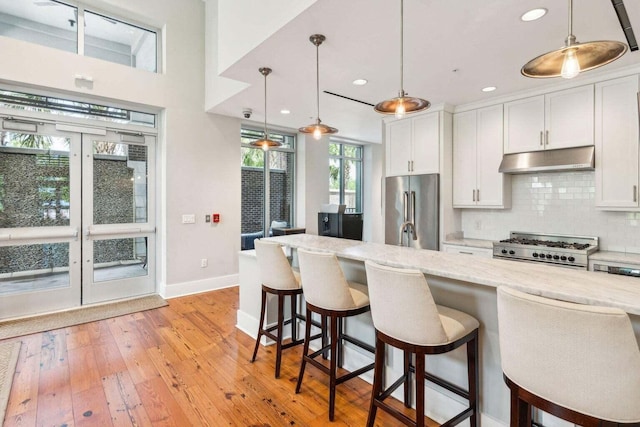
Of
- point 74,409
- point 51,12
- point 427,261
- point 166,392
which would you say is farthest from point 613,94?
point 51,12

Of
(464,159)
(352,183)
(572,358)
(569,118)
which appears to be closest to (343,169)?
(352,183)

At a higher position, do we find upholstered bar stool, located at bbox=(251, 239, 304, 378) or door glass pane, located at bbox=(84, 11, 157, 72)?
door glass pane, located at bbox=(84, 11, 157, 72)

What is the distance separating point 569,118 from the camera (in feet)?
10.9

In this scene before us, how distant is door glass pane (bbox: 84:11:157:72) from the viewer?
4.14 meters

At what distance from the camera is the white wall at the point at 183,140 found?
418cm

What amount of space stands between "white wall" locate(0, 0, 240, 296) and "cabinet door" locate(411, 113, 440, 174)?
281cm

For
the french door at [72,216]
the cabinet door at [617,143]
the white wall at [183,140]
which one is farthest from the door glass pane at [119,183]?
the cabinet door at [617,143]

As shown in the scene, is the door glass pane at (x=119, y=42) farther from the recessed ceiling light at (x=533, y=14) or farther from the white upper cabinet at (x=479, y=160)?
the recessed ceiling light at (x=533, y=14)

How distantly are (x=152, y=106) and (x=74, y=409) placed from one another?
3.67 metres

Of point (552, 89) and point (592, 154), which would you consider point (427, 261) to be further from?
point (552, 89)

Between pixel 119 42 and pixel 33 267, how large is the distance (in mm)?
3082

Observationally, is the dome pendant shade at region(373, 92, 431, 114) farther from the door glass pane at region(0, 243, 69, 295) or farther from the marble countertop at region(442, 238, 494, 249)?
the door glass pane at region(0, 243, 69, 295)

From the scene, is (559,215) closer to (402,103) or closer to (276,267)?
(402,103)

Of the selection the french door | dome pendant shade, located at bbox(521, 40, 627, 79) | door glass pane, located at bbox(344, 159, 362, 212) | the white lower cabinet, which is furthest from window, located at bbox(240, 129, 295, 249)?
dome pendant shade, located at bbox(521, 40, 627, 79)
